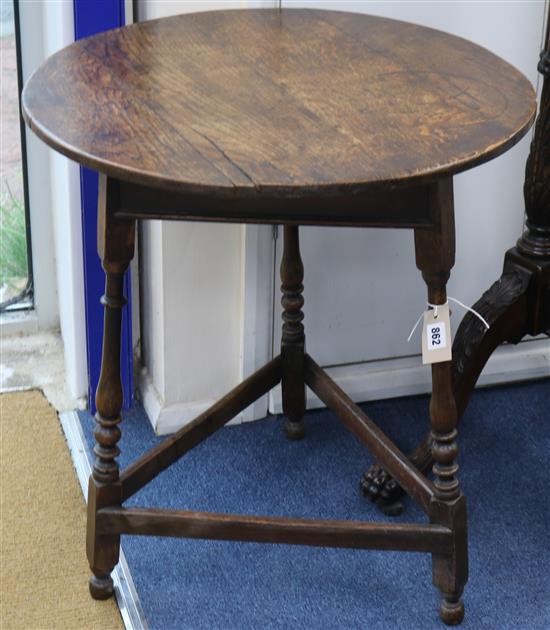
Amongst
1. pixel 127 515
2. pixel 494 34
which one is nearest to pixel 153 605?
pixel 127 515

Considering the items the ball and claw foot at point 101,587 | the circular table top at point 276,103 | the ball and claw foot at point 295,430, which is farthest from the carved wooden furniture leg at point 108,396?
the ball and claw foot at point 295,430

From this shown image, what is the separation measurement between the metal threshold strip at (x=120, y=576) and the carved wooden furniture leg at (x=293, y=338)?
0.35 metres

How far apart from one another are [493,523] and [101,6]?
0.99 meters

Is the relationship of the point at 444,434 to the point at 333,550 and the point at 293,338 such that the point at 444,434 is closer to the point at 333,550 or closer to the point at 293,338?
the point at 333,550

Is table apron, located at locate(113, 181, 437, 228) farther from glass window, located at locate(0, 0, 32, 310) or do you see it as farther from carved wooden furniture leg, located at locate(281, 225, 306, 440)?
glass window, located at locate(0, 0, 32, 310)

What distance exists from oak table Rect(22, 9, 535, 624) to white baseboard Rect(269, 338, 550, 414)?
0.30m

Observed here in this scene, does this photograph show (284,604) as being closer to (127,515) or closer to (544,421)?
(127,515)

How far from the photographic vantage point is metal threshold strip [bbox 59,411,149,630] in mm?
1509

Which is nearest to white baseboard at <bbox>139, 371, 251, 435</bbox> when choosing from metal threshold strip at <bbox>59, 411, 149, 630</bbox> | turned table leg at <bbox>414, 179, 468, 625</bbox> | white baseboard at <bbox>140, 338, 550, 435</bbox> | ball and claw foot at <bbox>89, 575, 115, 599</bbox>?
white baseboard at <bbox>140, 338, 550, 435</bbox>

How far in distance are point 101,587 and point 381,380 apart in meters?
0.69

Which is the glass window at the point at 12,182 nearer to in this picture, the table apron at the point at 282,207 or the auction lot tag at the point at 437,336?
the table apron at the point at 282,207

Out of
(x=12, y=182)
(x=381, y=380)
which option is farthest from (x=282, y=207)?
(x=12, y=182)

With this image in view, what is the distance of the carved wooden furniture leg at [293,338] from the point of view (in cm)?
175

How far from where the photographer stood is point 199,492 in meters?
1.76
